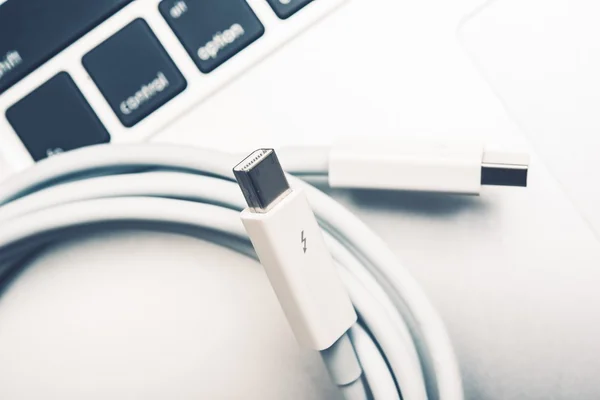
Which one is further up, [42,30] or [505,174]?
[42,30]

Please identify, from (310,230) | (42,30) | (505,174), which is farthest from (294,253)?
(42,30)

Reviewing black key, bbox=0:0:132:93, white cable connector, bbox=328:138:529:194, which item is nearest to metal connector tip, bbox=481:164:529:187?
white cable connector, bbox=328:138:529:194

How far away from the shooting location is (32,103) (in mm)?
375

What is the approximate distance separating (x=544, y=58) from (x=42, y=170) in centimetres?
28

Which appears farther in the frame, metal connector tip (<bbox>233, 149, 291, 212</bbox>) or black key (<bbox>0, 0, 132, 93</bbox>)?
black key (<bbox>0, 0, 132, 93</bbox>)

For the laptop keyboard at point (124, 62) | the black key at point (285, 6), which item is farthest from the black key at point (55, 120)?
the black key at point (285, 6)

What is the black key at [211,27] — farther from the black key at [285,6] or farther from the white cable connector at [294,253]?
the white cable connector at [294,253]

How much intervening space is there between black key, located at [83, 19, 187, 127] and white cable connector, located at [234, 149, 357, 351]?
139 mm

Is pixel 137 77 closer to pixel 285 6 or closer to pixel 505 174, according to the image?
pixel 285 6

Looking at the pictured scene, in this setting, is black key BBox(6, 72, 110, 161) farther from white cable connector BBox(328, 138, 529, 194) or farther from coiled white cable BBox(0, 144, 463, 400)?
white cable connector BBox(328, 138, 529, 194)

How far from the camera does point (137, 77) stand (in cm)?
37

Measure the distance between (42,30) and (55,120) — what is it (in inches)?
2.2

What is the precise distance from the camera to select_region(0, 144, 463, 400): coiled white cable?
31 cm

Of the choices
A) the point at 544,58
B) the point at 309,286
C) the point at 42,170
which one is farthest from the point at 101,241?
the point at 544,58
